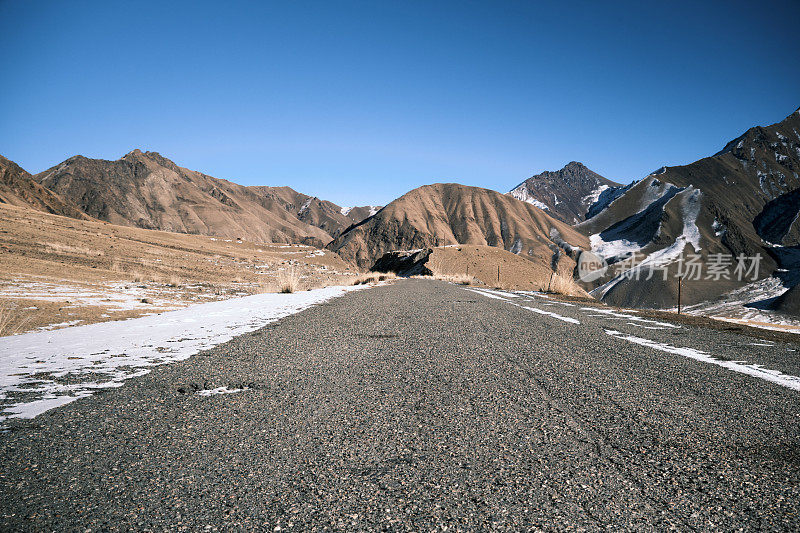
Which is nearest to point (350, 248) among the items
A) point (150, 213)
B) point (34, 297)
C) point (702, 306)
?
point (150, 213)

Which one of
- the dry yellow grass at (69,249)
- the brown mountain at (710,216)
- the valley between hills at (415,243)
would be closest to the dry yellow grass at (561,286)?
the valley between hills at (415,243)

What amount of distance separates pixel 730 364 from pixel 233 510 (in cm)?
456

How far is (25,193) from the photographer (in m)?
77.6

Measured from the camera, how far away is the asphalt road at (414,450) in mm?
1426

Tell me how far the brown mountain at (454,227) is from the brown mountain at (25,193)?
77.1 meters

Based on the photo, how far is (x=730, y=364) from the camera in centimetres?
384

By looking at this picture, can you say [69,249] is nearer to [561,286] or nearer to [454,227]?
[561,286]

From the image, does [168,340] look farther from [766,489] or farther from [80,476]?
[766,489]

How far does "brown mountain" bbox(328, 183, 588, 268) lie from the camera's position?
14112 centimetres

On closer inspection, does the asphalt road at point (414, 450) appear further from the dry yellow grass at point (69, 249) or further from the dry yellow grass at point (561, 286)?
the dry yellow grass at point (69, 249)

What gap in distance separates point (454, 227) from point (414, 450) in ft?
506

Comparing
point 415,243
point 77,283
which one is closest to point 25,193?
point 77,283

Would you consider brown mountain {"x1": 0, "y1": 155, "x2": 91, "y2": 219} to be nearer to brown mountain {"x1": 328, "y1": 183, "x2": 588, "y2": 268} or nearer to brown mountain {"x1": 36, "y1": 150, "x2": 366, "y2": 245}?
brown mountain {"x1": 36, "y1": 150, "x2": 366, "y2": 245}

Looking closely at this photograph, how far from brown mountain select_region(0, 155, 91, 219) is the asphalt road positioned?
89.3 metres
